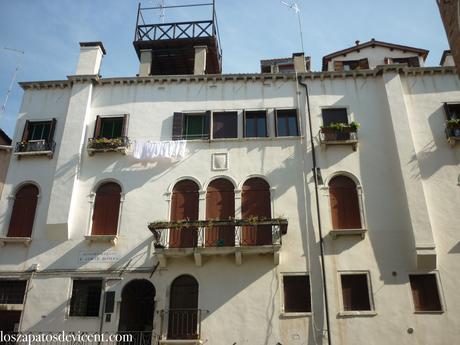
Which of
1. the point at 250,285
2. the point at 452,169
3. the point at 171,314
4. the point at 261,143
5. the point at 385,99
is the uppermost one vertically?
the point at 385,99

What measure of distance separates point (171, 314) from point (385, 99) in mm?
13287

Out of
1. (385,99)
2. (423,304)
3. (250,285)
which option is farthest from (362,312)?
(385,99)

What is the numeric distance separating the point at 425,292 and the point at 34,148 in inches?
701

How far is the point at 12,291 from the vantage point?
1750 centimetres

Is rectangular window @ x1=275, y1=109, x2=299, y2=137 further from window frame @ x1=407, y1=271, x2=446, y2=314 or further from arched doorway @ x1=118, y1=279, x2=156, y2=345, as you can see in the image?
arched doorway @ x1=118, y1=279, x2=156, y2=345

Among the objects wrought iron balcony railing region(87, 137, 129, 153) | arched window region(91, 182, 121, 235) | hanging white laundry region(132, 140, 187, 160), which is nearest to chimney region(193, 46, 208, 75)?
hanging white laundry region(132, 140, 187, 160)

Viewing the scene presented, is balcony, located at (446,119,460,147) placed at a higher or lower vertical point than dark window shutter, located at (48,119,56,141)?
lower

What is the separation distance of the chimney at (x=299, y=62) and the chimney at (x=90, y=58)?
994cm

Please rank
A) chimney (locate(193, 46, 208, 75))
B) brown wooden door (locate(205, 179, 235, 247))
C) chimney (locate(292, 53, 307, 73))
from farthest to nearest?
1. chimney (locate(193, 46, 208, 75))
2. chimney (locate(292, 53, 307, 73))
3. brown wooden door (locate(205, 179, 235, 247))

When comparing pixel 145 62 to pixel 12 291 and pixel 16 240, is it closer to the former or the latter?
pixel 16 240

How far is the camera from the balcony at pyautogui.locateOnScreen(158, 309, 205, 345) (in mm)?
16172

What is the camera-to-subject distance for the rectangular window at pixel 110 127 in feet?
66.1

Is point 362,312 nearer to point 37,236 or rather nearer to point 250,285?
point 250,285

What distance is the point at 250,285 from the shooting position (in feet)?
54.7
